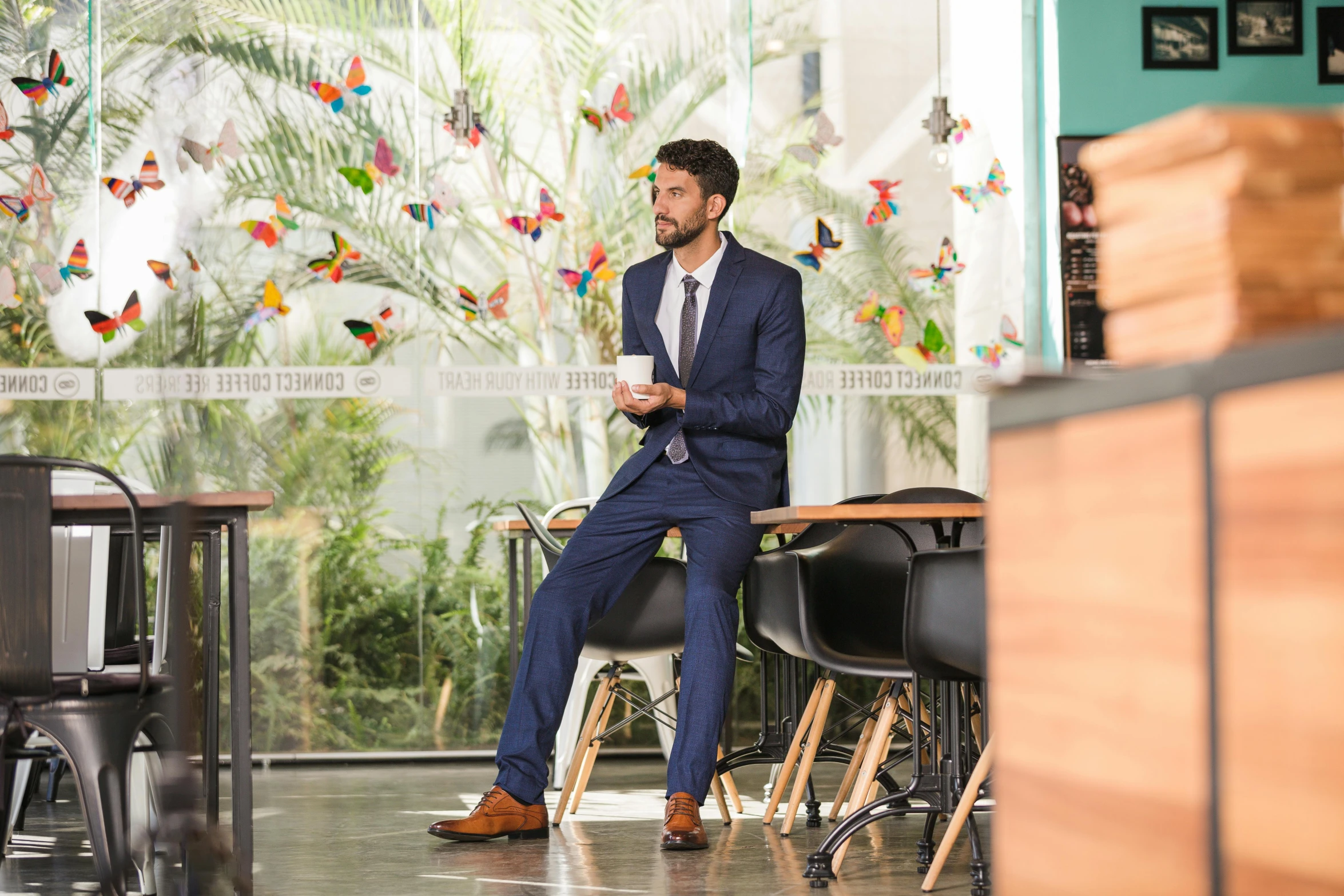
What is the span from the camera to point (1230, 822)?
3.19 feet

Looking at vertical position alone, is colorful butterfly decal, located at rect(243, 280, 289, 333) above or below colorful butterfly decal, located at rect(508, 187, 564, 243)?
below

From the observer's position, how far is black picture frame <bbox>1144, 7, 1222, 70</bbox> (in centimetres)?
550

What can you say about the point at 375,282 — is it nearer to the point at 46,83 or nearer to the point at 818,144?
the point at 46,83

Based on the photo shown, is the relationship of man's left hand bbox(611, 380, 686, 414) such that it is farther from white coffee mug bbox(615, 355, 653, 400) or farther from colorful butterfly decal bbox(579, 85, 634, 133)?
colorful butterfly decal bbox(579, 85, 634, 133)

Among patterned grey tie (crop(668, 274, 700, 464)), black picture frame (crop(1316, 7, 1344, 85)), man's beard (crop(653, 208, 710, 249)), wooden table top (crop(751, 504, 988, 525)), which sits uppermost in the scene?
black picture frame (crop(1316, 7, 1344, 85))

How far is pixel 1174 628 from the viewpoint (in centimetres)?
102

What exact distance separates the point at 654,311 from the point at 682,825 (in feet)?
4.07

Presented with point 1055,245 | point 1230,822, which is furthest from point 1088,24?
point 1230,822

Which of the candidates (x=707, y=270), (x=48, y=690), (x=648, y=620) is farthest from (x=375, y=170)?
(x=48, y=690)

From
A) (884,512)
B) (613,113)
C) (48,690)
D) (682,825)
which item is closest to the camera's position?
(48,690)

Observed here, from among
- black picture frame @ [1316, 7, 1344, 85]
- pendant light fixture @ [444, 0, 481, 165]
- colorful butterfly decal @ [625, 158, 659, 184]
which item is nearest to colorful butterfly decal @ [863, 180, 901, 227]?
colorful butterfly decal @ [625, 158, 659, 184]

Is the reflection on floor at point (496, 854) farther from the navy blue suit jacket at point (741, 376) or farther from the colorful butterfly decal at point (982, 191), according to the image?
the colorful butterfly decal at point (982, 191)

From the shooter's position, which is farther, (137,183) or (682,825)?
(137,183)

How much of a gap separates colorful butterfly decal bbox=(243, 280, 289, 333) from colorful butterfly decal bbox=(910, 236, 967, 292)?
238 cm
